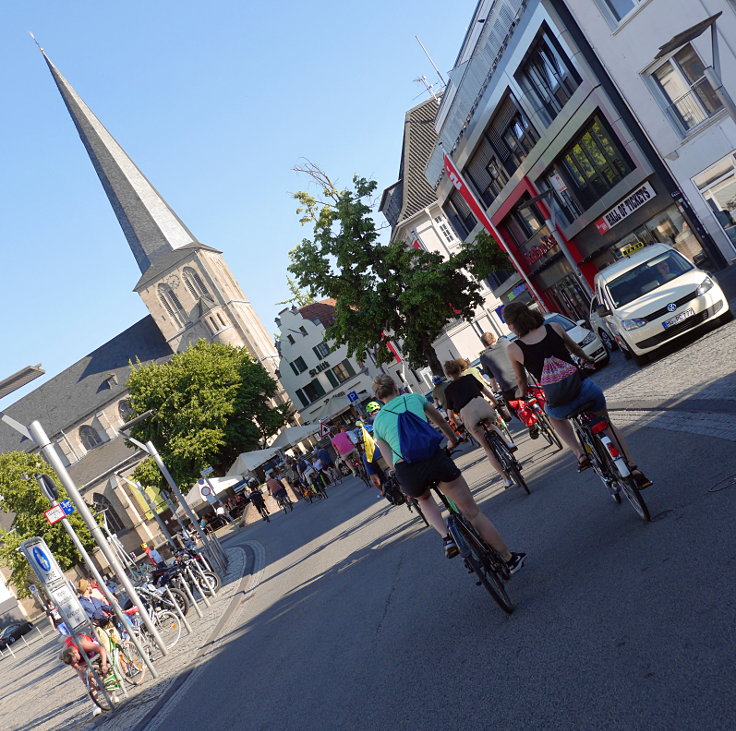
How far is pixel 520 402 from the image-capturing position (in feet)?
40.6

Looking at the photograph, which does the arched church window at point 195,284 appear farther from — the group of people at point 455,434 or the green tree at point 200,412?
the group of people at point 455,434

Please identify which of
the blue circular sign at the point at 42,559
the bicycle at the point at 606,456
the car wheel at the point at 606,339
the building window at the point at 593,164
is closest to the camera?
the bicycle at the point at 606,456

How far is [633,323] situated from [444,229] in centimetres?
3890

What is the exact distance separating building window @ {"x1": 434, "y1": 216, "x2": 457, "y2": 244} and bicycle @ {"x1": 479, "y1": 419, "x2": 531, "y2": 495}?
44.2 m

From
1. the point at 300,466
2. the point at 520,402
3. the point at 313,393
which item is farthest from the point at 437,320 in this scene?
the point at 313,393

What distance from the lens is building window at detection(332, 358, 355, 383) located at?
82375 mm

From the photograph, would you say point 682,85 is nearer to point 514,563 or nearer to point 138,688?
point 514,563

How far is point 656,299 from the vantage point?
15.3m

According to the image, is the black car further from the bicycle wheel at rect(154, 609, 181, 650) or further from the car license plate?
the car license plate

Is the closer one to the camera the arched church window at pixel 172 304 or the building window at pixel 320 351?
the building window at pixel 320 351

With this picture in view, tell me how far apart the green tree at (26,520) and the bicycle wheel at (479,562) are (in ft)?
163

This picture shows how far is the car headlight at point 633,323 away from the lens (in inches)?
602

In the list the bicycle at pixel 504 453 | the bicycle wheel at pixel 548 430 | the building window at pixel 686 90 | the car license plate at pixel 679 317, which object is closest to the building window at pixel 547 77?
the building window at pixel 686 90

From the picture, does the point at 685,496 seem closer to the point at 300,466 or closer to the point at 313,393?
the point at 300,466
